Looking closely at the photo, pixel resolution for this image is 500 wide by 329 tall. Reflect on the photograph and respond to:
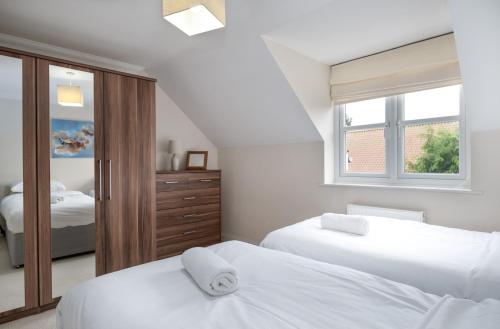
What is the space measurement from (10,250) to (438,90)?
12.3 feet

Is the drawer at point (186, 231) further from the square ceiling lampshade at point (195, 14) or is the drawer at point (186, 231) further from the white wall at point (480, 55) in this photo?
the white wall at point (480, 55)

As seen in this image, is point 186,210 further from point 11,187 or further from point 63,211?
point 11,187

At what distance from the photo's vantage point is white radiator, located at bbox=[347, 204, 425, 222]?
2.54 metres

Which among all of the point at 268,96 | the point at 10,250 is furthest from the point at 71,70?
the point at 268,96

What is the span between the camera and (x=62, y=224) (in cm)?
238

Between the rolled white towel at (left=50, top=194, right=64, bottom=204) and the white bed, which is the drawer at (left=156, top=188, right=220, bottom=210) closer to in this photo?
the rolled white towel at (left=50, top=194, right=64, bottom=204)

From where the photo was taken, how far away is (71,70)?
2.43 meters

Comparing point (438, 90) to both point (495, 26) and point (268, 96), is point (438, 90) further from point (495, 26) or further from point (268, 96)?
point (268, 96)

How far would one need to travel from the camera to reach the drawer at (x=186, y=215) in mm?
3307

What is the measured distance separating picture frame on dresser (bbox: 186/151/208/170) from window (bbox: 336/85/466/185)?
175 centimetres

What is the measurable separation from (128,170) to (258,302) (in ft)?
6.65

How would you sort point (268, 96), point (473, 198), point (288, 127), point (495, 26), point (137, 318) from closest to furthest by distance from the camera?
1. point (137, 318)
2. point (495, 26)
3. point (473, 198)
4. point (268, 96)
5. point (288, 127)

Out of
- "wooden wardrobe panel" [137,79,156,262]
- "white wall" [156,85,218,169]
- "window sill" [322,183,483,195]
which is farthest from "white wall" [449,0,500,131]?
"white wall" [156,85,218,169]

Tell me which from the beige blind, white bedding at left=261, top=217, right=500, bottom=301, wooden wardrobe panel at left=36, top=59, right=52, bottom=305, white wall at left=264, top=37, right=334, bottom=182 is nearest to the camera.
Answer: white bedding at left=261, top=217, right=500, bottom=301
